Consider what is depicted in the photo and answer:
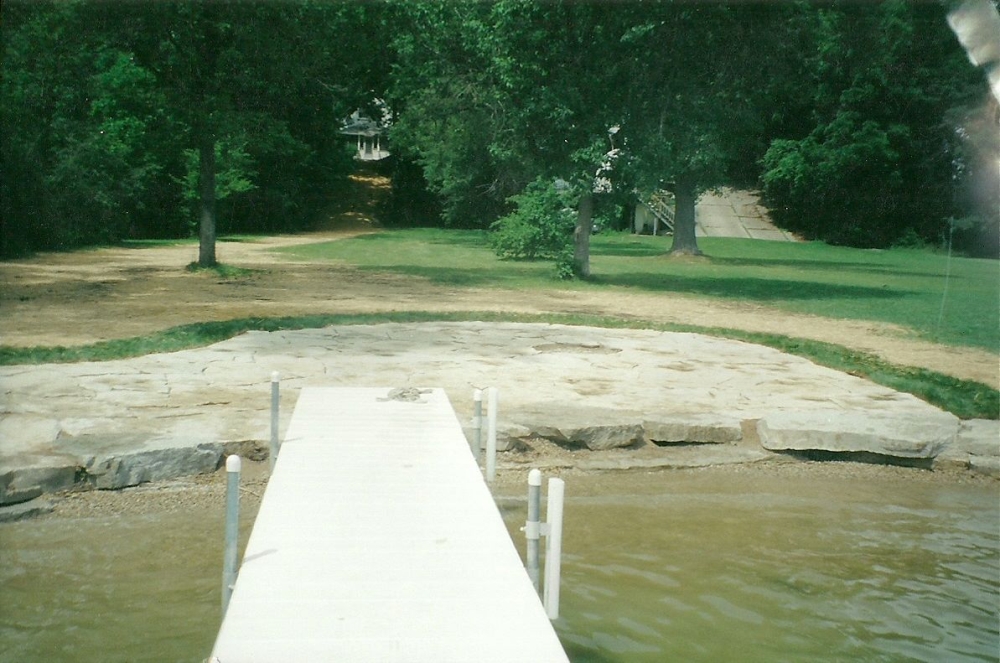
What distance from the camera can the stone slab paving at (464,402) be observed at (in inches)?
230

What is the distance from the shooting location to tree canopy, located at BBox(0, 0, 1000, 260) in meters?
17.0

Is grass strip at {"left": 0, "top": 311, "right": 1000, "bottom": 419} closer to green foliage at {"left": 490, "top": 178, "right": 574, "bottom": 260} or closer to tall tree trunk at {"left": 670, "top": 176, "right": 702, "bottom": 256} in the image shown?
green foliage at {"left": 490, "top": 178, "right": 574, "bottom": 260}

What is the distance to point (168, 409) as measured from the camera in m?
6.77

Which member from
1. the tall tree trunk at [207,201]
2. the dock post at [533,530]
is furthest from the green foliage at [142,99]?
the dock post at [533,530]

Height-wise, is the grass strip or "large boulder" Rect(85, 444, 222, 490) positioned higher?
the grass strip

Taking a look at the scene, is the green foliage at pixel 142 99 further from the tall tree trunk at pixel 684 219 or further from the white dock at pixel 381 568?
the white dock at pixel 381 568

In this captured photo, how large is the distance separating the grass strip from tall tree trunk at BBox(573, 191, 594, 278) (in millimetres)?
6493

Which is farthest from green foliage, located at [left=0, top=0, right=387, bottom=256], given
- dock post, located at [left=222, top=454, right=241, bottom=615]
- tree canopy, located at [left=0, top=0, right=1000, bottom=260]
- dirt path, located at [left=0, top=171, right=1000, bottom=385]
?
dock post, located at [left=222, top=454, right=241, bottom=615]

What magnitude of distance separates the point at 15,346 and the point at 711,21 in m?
12.6

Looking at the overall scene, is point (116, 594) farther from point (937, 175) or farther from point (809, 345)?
point (937, 175)

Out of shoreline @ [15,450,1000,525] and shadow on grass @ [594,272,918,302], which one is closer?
shoreline @ [15,450,1000,525]

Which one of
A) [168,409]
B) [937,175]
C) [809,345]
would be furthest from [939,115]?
[168,409]

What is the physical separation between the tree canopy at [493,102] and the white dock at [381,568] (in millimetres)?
13215

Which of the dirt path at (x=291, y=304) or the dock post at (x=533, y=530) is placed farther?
the dirt path at (x=291, y=304)
